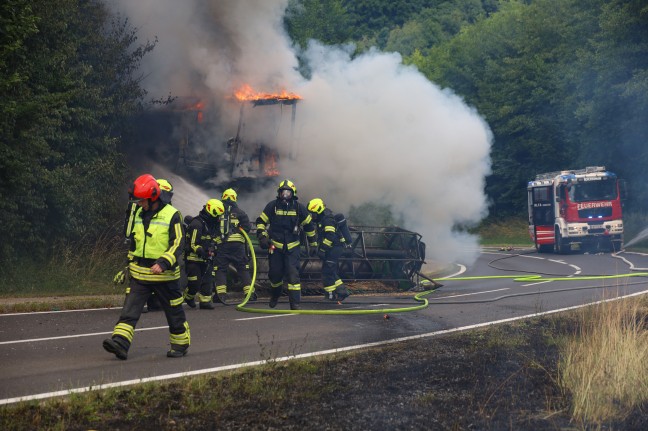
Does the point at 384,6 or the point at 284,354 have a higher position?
the point at 384,6

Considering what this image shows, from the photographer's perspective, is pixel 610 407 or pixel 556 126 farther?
pixel 556 126

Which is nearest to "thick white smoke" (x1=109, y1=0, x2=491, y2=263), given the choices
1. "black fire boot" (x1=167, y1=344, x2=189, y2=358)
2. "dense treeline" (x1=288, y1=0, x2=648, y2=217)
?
"dense treeline" (x1=288, y1=0, x2=648, y2=217)

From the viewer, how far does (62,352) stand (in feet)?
29.0

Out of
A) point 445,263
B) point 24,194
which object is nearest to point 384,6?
point 445,263

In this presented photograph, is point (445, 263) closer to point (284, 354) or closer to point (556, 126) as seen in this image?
point (284, 354)

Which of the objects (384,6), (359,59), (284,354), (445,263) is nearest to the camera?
(284,354)

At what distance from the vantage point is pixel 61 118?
17219mm

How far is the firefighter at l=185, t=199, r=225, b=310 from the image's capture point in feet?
42.4

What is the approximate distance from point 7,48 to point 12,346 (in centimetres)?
643

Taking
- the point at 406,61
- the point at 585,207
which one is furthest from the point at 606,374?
the point at 406,61

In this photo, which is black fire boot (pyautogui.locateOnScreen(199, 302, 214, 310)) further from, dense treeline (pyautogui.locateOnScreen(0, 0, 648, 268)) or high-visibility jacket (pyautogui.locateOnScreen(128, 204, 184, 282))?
high-visibility jacket (pyautogui.locateOnScreen(128, 204, 184, 282))

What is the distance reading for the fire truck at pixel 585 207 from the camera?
29.8 m

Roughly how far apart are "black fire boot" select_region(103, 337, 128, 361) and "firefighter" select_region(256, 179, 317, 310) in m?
4.65

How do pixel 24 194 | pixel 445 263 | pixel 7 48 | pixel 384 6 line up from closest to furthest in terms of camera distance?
pixel 7 48
pixel 24 194
pixel 445 263
pixel 384 6
